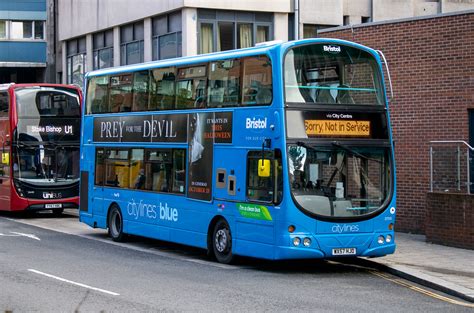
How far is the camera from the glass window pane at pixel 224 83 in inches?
643

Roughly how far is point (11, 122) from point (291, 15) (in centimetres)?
1096

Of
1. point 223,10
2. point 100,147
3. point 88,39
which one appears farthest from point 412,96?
point 88,39

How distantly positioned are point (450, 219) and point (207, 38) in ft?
50.0

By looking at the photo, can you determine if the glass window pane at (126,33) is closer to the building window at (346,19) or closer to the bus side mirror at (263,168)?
the building window at (346,19)

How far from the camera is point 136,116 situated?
784 inches

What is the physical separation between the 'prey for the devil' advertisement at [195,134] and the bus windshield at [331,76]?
5.55ft

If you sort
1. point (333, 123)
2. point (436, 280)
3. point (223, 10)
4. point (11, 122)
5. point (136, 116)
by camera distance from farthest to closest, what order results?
point (223, 10)
point (11, 122)
point (136, 116)
point (333, 123)
point (436, 280)

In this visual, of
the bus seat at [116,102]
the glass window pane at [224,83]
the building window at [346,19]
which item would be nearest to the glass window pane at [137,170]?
the bus seat at [116,102]

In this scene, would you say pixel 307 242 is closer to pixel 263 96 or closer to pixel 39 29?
pixel 263 96

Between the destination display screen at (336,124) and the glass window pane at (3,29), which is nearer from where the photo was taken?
the destination display screen at (336,124)

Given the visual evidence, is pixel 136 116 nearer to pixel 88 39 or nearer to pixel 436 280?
pixel 436 280

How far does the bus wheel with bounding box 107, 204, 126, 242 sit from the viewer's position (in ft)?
68.3

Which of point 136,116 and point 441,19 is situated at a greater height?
point 441,19

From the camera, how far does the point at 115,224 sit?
21.2m
